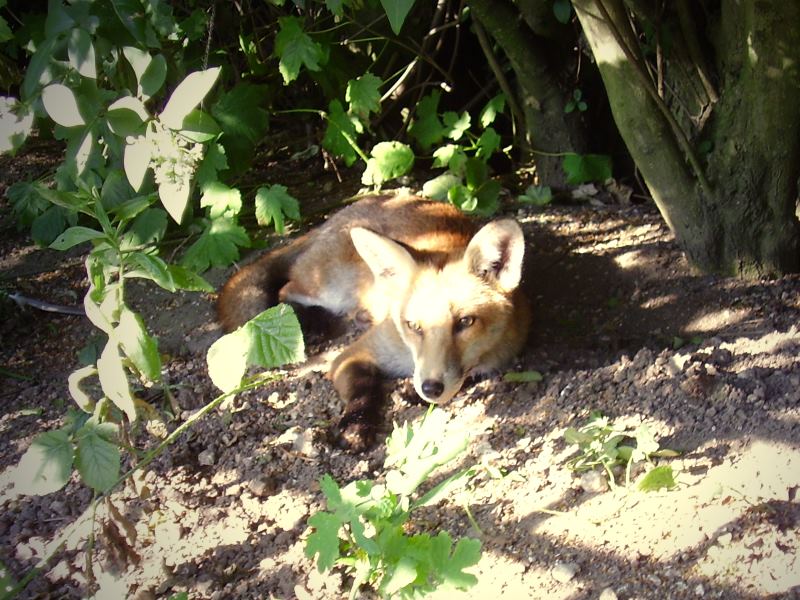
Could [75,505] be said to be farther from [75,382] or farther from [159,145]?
[159,145]

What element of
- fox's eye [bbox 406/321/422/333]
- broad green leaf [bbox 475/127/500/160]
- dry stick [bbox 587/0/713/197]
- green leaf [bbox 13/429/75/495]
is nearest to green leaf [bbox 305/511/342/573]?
green leaf [bbox 13/429/75/495]

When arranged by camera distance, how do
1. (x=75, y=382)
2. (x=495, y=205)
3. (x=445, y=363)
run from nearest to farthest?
(x=75, y=382) → (x=445, y=363) → (x=495, y=205)

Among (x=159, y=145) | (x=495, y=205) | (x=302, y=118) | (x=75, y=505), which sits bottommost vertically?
(x=75, y=505)

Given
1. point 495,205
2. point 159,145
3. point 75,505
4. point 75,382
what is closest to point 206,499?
point 75,505

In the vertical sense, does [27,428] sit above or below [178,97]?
below

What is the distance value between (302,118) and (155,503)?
3.57 meters

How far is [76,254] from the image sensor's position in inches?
198

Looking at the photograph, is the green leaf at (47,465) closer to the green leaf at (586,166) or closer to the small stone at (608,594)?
the small stone at (608,594)

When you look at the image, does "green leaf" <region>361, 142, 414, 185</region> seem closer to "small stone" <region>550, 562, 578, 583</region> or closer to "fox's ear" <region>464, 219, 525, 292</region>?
"fox's ear" <region>464, 219, 525, 292</region>

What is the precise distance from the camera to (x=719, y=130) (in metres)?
3.58

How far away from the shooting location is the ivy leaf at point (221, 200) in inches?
177

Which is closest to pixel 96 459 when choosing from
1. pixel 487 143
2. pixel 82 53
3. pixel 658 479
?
pixel 82 53

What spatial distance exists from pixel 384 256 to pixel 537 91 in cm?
168

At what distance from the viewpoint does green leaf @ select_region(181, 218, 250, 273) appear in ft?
14.4
